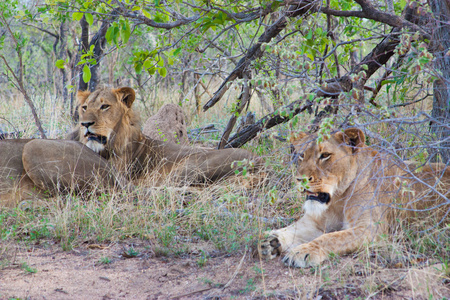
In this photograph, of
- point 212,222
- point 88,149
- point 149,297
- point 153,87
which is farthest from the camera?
point 153,87

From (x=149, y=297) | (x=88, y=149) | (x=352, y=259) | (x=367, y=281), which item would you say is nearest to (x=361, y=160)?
(x=352, y=259)

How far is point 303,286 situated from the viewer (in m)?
2.76

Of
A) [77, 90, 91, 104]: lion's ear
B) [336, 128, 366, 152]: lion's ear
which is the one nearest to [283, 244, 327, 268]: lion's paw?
[336, 128, 366, 152]: lion's ear

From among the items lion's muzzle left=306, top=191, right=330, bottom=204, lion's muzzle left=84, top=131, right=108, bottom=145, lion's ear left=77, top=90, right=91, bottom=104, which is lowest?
lion's muzzle left=84, top=131, right=108, bottom=145

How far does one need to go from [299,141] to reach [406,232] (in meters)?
1.01

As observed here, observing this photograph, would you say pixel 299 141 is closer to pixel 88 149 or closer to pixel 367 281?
pixel 367 281

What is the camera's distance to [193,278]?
3197 mm

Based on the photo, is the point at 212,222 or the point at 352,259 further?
the point at 212,222

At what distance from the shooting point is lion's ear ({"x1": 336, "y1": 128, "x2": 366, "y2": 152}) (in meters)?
3.42

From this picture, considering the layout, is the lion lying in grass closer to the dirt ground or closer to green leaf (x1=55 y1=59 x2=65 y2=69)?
green leaf (x1=55 y1=59 x2=65 y2=69)

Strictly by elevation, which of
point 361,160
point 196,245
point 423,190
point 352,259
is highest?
point 361,160

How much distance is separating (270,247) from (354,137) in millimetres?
998

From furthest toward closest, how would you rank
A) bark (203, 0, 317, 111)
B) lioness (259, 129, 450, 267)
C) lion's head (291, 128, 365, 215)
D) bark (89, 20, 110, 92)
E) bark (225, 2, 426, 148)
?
bark (89, 20, 110, 92) → bark (203, 0, 317, 111) → bark (225, 2, 426, 148) → lion's head (291, 128, 365, 215) → lioness (259, 129, 450, 267)

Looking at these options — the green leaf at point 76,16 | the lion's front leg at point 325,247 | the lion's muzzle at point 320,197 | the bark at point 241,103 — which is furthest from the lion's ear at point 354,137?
the green leaf at point 76,16
